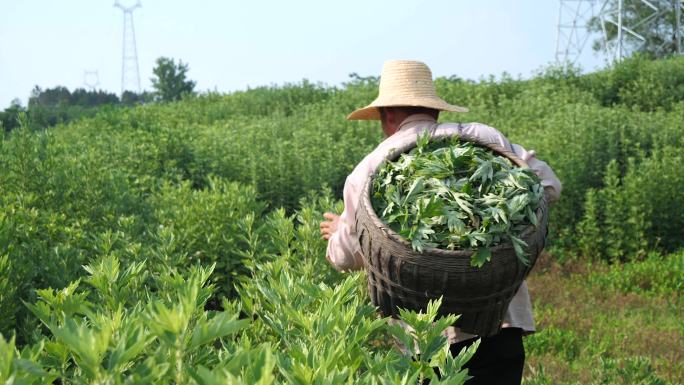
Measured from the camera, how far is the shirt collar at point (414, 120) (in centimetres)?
341

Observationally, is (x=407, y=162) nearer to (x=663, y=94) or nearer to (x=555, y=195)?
(x=555, y=195)

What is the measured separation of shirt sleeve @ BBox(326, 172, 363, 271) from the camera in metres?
3.12

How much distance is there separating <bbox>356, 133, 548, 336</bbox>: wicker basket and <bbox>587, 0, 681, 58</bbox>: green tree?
34679 millimetres

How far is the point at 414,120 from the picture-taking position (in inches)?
135

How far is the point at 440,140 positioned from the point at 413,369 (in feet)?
5.01

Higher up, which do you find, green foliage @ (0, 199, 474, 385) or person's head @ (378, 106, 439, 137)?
person's head @ (378, 106, 439, 137)

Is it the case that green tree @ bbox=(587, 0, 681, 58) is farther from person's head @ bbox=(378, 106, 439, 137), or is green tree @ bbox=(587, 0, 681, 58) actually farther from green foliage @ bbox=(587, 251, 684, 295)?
person's head @ bbox=(378, 106, 439, 137)

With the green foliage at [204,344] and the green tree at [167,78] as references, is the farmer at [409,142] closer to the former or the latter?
the green foliage at [204,344]

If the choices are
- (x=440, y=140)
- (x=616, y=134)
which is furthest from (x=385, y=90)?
(x=616, y=134)

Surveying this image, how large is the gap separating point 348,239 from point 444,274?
0.59 m

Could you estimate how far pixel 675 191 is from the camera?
830 centimetres

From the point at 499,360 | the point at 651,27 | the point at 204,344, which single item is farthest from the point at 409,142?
the point at 651,27

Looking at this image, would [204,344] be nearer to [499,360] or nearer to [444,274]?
[444,274]

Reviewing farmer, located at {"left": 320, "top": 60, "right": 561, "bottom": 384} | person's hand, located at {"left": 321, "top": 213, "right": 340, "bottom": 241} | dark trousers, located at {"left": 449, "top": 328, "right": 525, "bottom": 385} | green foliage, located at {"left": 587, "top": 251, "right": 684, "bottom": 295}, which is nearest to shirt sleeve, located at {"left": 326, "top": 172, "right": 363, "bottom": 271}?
farmer, located at {"left": 320, "top": 60, "right": 561, "bottom": 384}
